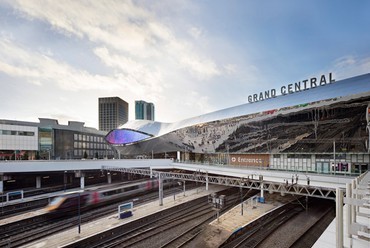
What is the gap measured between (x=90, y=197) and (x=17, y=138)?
49056 millimetres

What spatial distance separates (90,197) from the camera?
3077 cm

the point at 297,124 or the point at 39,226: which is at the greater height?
the point at 297,124

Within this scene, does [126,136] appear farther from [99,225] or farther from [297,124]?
[297,124]

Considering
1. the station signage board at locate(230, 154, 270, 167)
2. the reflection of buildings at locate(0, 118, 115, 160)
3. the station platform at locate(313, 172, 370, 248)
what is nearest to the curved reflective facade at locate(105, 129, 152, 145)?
the reflection of buildings at locate(0, 118, 115, 160)

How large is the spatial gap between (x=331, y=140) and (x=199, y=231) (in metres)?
32.2

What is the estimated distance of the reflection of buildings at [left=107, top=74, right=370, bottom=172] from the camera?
34.7 metres

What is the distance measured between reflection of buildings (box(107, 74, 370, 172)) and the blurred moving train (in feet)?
83.2

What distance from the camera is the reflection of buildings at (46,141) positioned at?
192 ft

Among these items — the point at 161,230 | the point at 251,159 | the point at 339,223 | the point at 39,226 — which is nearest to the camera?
the point at 339,223

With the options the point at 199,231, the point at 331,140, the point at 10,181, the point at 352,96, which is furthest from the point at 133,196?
the point at 352,96

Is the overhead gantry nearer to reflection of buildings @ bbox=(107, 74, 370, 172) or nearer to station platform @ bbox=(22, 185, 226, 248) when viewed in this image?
station platform @ bbox=(22, 185, 226, 248)

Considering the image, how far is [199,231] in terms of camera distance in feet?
72.0

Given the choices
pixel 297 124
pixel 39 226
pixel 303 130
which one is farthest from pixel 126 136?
pixel 303 130

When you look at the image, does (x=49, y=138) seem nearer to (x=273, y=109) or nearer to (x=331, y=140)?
(x=273, y=109)
